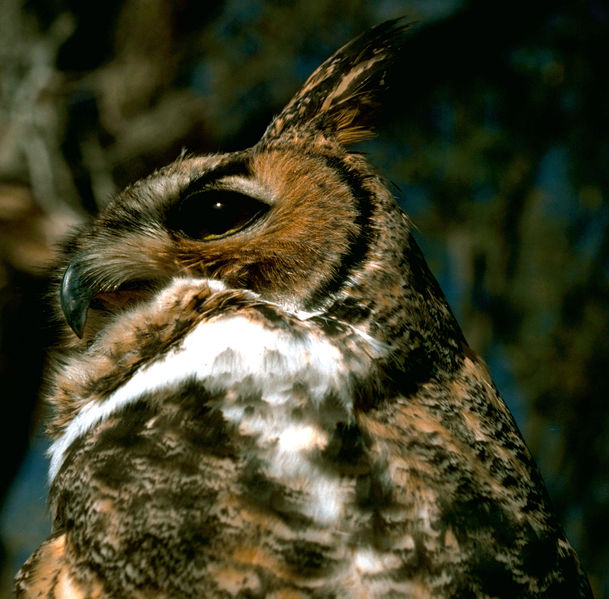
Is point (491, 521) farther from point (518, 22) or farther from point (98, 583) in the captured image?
point (518, 22)

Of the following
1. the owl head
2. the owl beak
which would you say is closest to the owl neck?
the owl head

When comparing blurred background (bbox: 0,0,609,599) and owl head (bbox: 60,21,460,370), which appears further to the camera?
blurred background (bbox: 0,0,609,599)

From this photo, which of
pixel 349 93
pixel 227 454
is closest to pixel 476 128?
pixel 349 93

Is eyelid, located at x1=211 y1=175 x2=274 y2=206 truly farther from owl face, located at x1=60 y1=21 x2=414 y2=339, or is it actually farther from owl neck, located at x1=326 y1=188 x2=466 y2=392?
owl neck, located at x1=326 y1=188 x2=466 y2=392

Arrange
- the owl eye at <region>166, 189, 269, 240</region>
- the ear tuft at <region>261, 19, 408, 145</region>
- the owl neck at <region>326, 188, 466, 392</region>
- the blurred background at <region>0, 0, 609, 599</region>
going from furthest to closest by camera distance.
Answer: the blurred background at <region>0, 0, 609, 599</region> < the ear tuft at <region>261, 19, 408, 145</region> < the owl eye at <region>166, 189, 269, 240</region> < the owl neck at <region>326, 188, 466, 392</region>

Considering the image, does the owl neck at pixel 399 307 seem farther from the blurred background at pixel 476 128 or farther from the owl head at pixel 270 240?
the blurred background at pixel 476 128

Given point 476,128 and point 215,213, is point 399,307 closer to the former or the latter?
point 215,213
